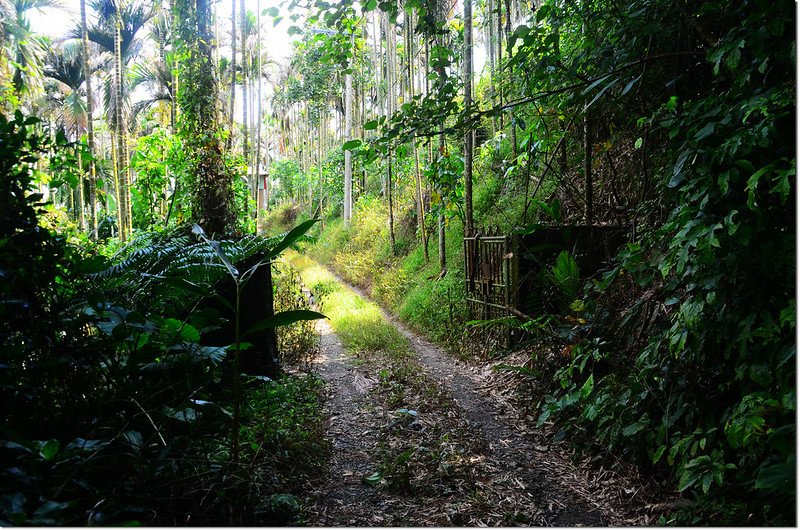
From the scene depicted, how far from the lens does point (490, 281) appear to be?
24.2 ft

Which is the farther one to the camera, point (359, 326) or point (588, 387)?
point (359, 326)

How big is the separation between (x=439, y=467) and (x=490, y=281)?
408cm

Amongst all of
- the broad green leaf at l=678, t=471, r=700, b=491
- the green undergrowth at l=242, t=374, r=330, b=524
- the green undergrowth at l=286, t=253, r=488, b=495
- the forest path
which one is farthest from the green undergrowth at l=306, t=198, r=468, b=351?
the broad green leaf at l=678, t=471, r=700, b=491

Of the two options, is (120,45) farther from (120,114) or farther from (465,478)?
(465,478)

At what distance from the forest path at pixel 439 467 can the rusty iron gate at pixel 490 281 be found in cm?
132

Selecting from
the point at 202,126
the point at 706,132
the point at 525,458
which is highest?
the point at 202,126

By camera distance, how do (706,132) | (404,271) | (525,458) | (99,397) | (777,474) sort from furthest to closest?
(404,271) < (525,458) < (706,132) < (99,397) < (777,474)

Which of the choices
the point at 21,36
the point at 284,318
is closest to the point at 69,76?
the point at 21,36

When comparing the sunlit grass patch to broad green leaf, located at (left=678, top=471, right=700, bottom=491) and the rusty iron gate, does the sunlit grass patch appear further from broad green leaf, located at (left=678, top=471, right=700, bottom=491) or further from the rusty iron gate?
broad green leaf, located at (left=678, top=471, right=700, bottom=491)

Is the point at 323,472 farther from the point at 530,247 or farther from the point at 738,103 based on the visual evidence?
the point at 530,247

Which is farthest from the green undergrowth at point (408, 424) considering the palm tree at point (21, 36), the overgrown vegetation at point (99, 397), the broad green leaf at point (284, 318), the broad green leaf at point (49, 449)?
the palm tree at point (21, 36)

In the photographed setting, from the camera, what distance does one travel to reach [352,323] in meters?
9.29

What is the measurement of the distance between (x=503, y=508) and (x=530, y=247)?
4.10m

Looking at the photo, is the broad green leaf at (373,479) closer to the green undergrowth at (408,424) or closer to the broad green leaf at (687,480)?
the green undergrowth at (408,424)
